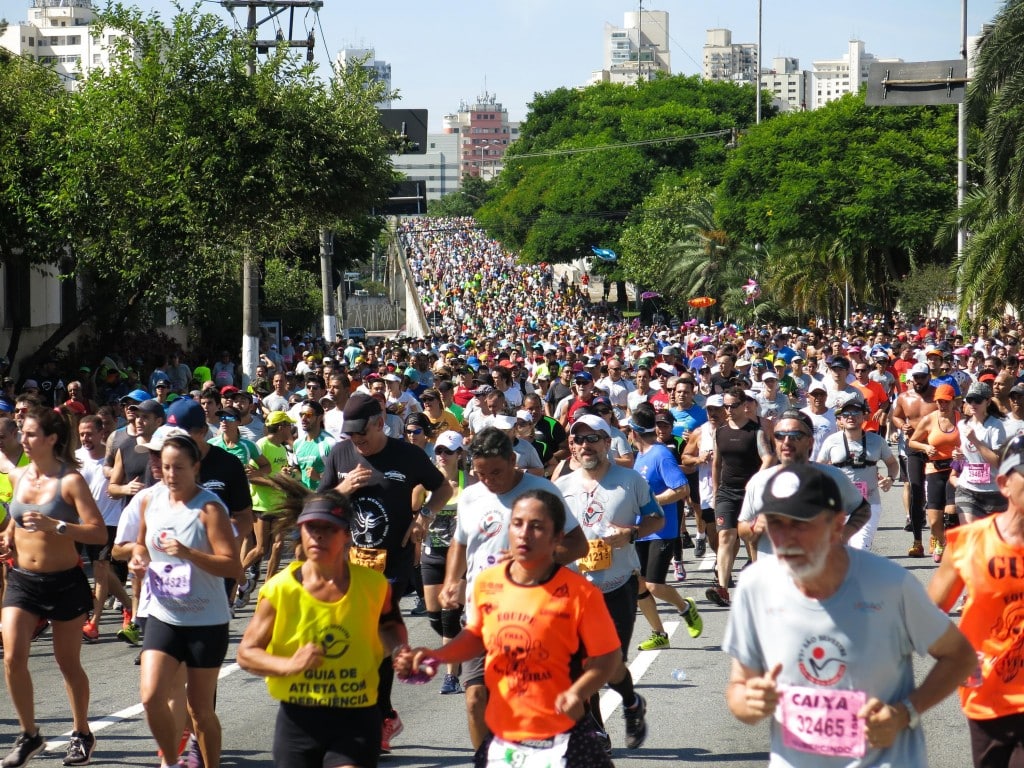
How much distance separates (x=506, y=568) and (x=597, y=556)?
2650mm

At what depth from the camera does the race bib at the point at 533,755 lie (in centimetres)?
483

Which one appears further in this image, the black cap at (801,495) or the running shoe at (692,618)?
the running shoe at (692,618)

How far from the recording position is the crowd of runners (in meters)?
4.08

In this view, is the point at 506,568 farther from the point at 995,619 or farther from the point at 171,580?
the point at 171,580

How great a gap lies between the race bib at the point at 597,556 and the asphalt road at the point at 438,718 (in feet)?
2.83

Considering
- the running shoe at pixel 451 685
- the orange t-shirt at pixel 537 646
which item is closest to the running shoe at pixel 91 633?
the running shoe at pixel 451 685

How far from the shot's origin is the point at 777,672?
4.10 m

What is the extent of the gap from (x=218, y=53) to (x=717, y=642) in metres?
15.4

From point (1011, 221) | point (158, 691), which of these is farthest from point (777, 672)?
point (1011, 221)

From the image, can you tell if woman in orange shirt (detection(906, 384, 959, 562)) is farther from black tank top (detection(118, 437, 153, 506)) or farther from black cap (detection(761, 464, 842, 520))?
black cap (detection(761, 464, 842, 520))

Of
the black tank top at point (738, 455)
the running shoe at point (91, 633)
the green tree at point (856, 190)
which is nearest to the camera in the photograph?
the running shoe at point (91, 633)

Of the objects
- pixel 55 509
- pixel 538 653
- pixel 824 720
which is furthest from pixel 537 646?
pixel 55 509

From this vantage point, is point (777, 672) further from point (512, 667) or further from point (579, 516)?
point (579, 516)

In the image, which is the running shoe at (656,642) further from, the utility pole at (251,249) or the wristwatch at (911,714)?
the utility pole at (251,249)
